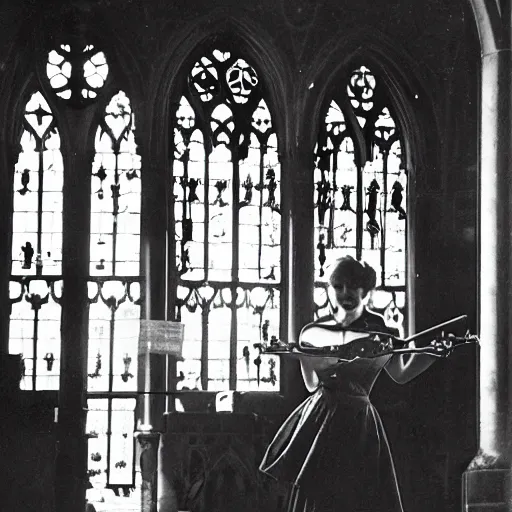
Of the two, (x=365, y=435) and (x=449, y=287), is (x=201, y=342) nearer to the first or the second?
(x=449, y=287)

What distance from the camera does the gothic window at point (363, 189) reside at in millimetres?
12703

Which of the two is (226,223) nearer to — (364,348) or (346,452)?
(364,348)

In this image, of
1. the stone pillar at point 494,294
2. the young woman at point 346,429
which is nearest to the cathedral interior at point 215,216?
the stone pillar at point 494,294

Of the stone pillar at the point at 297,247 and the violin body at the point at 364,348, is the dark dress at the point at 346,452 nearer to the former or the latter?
the violin body at the point at 364,348

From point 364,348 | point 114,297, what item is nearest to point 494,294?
point 364,348

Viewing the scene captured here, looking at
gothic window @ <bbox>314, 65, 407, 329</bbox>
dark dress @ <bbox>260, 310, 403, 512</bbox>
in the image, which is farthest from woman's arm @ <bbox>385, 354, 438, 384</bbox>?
gothic window @ <bbox>314, 65, 407, 329</bbox>

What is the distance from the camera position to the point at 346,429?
8.90m

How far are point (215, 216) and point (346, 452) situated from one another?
4161 millimetres

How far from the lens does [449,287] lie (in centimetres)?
1245

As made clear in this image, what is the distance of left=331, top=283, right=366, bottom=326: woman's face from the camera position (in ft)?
29.6

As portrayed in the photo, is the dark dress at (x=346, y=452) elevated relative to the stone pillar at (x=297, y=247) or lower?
lower

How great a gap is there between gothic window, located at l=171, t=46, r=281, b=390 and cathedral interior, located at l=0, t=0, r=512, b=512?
17 mm

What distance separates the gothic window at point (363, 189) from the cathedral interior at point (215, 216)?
2 cm

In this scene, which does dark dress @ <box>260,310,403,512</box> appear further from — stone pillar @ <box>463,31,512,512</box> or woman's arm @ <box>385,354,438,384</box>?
stone pillar @ <box>463,31,512,512</box>
